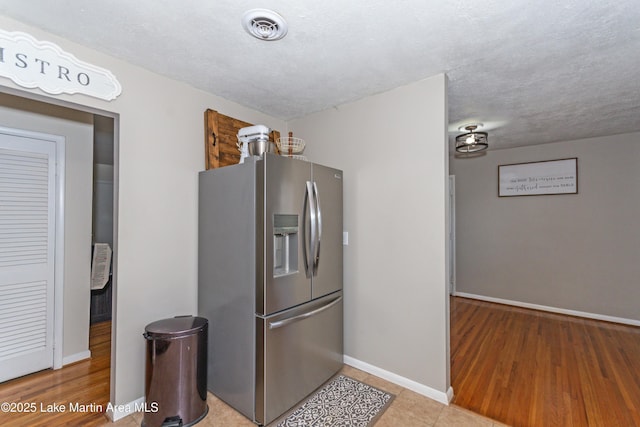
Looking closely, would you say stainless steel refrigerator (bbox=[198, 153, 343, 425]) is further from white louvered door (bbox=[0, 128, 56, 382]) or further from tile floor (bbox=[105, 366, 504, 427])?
white louvered door (bbox=[0, 128, 56, 382])

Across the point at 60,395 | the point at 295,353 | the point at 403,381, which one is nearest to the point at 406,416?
the point at 403,381

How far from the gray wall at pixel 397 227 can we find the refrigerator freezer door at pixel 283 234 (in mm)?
672

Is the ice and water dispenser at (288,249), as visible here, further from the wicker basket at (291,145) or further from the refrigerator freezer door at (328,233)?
the wicker basket at (291,145)

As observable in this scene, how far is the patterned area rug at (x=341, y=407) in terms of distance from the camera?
1975 millimetres

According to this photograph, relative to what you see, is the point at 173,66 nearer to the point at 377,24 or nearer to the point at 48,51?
the point at 48,51

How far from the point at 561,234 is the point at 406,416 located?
151 inches

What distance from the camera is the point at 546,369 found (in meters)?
2.70

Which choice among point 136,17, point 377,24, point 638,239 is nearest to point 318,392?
point 377,24

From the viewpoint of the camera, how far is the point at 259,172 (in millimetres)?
1959

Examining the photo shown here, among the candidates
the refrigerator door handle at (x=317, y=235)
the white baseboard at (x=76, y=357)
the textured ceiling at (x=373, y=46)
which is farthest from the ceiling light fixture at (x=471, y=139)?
the white baseboard at (x=76, y=357)

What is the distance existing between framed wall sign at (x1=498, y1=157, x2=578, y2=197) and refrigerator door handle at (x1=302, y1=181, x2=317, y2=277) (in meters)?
3.90

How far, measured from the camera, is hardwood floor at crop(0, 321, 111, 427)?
6.56ft

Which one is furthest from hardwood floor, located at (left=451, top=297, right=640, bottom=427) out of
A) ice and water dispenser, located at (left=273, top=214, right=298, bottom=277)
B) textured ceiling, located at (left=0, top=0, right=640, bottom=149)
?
textured ceiling, located at (left=0, top=0, right=640, bottom=149)

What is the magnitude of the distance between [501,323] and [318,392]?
2.89 metres
